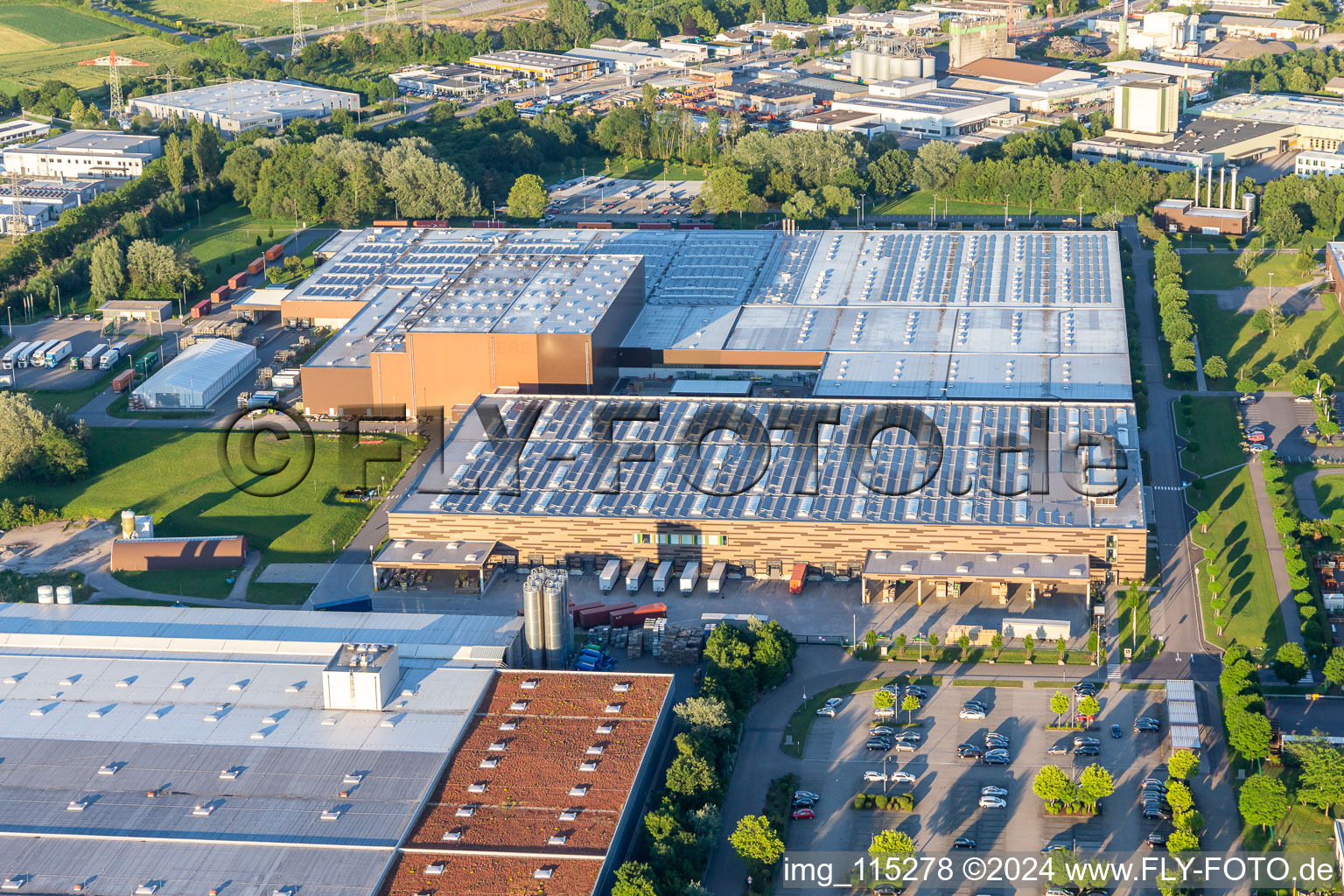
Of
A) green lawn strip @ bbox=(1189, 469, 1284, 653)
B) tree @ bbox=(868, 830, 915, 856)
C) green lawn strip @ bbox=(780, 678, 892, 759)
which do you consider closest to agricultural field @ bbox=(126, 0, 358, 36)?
green lawn strip @ bbox=(1189, 469, 1284, 653)

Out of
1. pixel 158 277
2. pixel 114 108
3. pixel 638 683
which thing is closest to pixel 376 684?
pixel 638 683

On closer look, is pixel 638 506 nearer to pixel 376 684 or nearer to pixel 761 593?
pixel 761 593

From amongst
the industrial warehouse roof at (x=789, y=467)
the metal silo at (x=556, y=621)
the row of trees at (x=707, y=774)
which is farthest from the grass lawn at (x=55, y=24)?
the row of trees at (x=707, y=774)

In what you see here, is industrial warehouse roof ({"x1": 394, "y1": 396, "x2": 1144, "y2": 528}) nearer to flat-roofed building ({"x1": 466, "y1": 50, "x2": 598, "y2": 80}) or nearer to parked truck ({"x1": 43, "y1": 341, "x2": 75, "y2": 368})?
parked truck ({"x1": 43, "y1": 341, "x2": 75, "y2": 368})

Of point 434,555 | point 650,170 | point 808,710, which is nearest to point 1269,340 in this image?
point 808,710

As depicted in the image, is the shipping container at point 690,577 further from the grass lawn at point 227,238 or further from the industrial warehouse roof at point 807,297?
the grass lawn at point 227,238
